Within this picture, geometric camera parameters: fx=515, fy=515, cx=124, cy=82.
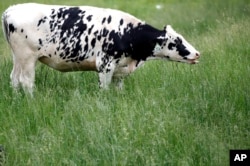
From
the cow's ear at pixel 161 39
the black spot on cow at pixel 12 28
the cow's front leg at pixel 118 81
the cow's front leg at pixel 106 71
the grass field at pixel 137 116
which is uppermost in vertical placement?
the black spot on cow at pixel 12 28

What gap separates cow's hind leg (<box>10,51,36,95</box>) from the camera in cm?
721

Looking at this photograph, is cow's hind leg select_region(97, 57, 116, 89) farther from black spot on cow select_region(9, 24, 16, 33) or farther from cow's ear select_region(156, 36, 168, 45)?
black spot on cow select_region(9, 24, 16, 33)

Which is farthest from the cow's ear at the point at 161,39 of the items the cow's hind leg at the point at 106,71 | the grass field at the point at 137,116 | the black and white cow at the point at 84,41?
the cow's hind leg at the point at 106,71

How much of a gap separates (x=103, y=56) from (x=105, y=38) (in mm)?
251

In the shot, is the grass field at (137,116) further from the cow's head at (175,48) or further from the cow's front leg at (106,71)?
the cow's head at (175,48)

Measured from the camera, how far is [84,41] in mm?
7195

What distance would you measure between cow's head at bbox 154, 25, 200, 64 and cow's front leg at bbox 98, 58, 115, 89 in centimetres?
71

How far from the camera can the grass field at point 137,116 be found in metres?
5.10

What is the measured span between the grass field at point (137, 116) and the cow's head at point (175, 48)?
1.06 feet

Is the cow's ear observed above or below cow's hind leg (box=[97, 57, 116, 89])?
above

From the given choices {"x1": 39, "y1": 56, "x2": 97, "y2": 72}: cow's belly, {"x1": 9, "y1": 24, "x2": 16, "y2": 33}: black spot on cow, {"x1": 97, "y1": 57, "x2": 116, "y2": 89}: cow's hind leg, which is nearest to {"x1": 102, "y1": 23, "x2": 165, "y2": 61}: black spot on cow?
{"x1": 97, "y1": 57, "x2": 116, "y2": 89}: cow's hind leg

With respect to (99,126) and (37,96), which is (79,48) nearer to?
(37,96)

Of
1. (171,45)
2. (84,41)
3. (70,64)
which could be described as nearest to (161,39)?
(171,45)

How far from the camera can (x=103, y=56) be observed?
7164 millimetres
